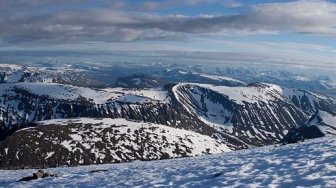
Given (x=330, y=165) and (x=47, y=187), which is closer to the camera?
(x=330, y=165)

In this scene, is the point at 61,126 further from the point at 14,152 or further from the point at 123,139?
the point at 14,152

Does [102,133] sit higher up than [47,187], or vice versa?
[47,187]

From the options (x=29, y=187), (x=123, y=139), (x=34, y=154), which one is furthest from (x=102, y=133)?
(x=29, y=187)

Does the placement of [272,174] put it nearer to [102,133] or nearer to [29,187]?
[29,187]

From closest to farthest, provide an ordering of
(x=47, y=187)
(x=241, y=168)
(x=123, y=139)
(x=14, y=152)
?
(x=241, y=168), (x=47, y=187), (x=14, y=152), (x=123, y=139)

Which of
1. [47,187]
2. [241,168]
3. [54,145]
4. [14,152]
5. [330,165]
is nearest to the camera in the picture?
[330,165]

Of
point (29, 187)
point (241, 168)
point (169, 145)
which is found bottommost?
point (169, 145)
